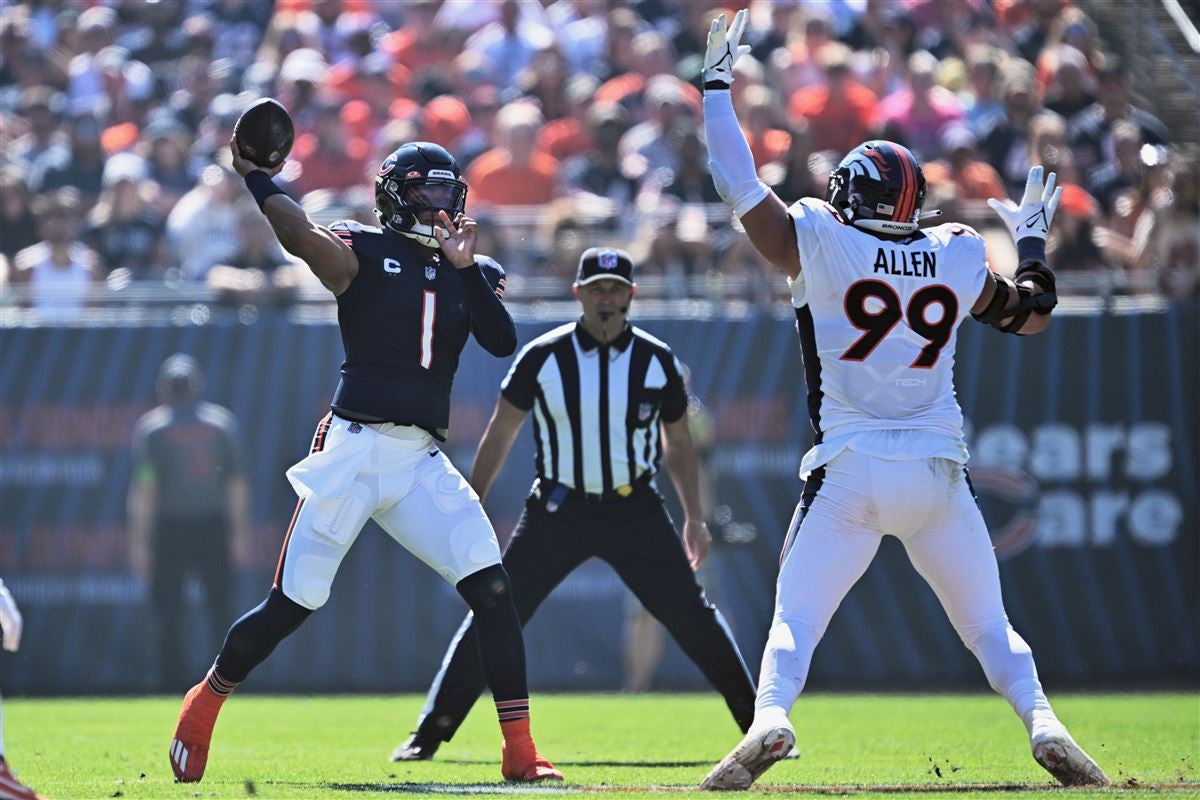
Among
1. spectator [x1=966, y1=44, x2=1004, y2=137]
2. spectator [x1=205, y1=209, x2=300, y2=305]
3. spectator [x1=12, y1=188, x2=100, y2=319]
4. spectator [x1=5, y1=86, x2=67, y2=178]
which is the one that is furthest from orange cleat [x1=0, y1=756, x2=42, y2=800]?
spectator [x1=966, y1=44, x2=1004, y2=137]

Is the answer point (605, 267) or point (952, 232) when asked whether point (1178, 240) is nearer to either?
point (605, 267)

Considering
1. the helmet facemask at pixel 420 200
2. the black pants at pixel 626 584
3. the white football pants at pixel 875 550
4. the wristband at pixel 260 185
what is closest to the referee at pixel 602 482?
the black pants at pixel 626 584

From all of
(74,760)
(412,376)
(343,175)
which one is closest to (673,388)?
(412,376)

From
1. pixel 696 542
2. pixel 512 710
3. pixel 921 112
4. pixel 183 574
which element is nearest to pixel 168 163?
pixel 183 574

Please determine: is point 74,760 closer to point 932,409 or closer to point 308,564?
point 308,564

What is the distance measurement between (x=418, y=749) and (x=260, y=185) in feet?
8.82

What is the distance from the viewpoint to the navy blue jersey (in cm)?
651

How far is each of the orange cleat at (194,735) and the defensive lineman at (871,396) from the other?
199 cm

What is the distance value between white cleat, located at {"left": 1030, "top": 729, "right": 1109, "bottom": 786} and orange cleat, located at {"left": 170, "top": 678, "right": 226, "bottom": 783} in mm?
2826

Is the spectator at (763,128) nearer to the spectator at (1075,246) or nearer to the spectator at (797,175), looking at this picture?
the spectator at (797,175)

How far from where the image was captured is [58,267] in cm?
1334

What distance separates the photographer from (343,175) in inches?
570

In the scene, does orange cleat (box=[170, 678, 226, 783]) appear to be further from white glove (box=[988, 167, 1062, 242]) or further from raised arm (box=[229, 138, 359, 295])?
white glove (box=[988, 167, 1062, 242])

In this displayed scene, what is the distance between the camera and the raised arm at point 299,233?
6.22 metres
